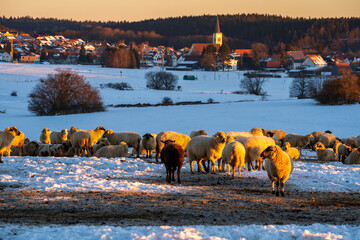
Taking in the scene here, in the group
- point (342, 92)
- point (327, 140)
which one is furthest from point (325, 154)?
point (342, 92)

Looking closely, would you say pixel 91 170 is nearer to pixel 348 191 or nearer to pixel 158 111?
pixel 348 191

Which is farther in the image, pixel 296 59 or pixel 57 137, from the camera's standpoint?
pixel 296 59

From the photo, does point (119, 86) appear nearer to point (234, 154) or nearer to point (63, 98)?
point (63, 98)

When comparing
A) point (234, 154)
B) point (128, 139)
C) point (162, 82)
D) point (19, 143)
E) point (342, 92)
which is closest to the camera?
point (234, 154)

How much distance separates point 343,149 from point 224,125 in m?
27.7

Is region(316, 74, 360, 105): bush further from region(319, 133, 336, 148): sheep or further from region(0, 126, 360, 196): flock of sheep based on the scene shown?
region(319, 133, 336, 148): sheep

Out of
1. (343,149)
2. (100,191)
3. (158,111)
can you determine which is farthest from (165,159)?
(158,111)

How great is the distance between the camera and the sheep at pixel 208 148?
16359 millimetres

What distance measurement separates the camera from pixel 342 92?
63750mm

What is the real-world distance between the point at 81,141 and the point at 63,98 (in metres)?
39.0

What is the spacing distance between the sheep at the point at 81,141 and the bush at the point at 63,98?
37.8 meters

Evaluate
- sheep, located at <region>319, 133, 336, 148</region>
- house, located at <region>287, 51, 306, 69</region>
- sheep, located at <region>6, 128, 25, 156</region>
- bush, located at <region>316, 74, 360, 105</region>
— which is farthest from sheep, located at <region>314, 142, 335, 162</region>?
house, located at <region>287, 51, 306, 69</region>

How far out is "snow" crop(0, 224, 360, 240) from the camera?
325 inches

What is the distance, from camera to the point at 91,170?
16.2 m
